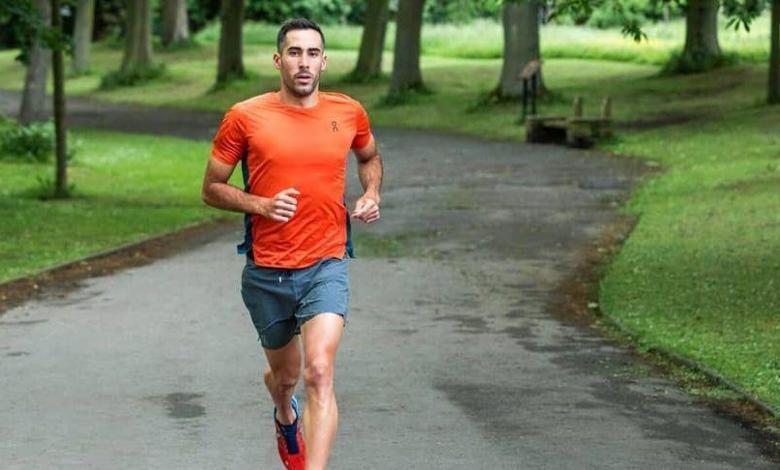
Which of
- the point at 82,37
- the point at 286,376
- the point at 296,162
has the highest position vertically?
the point at 296,162

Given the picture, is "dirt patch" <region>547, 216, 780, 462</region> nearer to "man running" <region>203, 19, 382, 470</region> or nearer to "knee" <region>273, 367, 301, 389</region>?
"knee" <region>273, 367, 301, 389</region>

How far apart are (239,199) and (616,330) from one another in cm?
671

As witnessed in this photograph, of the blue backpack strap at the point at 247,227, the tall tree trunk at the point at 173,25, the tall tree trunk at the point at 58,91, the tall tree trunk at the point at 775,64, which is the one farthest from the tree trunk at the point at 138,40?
the blue backpack strap at the point at 247,227

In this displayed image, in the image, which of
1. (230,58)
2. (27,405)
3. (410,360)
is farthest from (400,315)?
(230,58)

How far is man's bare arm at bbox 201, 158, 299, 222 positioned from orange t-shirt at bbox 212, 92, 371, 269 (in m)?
0.06

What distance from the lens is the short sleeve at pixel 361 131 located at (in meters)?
8.16

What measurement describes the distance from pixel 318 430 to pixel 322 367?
26 cm

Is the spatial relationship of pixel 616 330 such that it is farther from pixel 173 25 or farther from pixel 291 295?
pixel 173 25

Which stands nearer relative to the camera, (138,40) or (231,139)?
(231,139)

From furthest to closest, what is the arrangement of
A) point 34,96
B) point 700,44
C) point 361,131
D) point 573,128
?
1. point 700,44
2. point 34,96
3. point 573,128
4. point 361,131

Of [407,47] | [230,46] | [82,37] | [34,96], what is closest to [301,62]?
[34,96]

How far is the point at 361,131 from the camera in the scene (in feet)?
27.0

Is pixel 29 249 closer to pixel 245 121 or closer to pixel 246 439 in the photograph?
pixel 246 439

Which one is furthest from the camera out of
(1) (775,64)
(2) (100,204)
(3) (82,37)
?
(3) (82,37)
